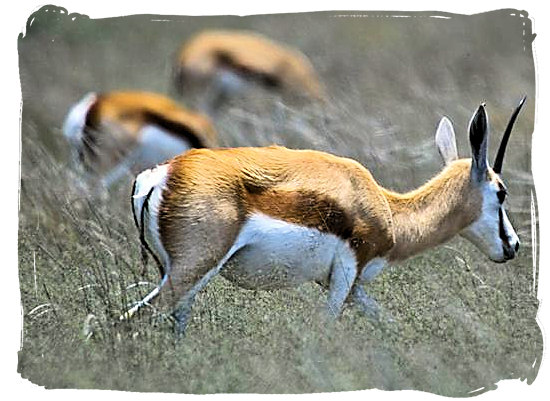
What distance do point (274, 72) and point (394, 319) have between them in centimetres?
172

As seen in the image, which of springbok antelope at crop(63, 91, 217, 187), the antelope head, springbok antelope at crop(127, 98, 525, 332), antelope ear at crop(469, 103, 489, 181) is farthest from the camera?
springbok antelope at crop(63, 91, 217, 187)

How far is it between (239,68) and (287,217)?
1.92 meters

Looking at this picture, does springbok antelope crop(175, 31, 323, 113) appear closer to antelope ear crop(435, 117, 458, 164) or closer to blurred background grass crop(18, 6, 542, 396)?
blurred background grass crop(18, 6, 542, 396)

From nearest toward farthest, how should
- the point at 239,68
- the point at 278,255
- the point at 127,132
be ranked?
the point at 278,255 < the point at 127,132 < the point at 239,68

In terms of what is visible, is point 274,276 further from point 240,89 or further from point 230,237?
point 240,89

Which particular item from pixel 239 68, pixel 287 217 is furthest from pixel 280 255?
pixel 239 68

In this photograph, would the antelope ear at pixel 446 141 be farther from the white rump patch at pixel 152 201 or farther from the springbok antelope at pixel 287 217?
the white rump patch at pixel 152 201

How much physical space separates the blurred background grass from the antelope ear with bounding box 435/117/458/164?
24cm

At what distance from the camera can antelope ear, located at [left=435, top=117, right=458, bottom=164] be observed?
508 centimetres

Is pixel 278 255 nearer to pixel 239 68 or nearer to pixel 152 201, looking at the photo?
pixel 152 201

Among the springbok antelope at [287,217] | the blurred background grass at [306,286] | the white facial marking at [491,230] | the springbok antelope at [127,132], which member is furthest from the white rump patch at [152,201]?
the springbok antelope at [127,132]

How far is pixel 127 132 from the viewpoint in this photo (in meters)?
6.00

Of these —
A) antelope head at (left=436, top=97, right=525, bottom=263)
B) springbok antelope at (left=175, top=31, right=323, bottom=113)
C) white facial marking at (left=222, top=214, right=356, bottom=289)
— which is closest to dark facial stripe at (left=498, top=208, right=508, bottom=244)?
antelope head at (left=436, top=97, right=525, bottom=263)

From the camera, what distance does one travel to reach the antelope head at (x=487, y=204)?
500 cm
